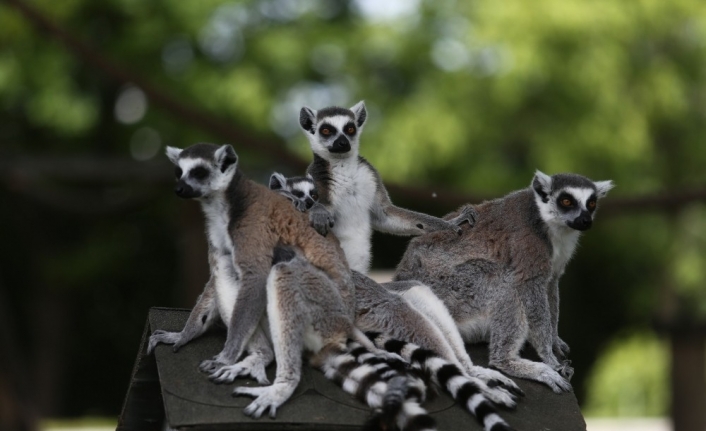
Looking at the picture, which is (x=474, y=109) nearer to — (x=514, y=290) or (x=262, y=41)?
(x=262, y=41)

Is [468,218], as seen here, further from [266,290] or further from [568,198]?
[266,290]

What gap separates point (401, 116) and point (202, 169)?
36.9ft

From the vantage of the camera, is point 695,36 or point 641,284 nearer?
point 695,36

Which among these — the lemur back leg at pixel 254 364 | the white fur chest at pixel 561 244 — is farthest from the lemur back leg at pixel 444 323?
the lemur back leg at pixel 254 364

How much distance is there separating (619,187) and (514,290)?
442 inches

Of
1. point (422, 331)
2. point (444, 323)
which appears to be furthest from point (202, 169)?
point (444, 323)

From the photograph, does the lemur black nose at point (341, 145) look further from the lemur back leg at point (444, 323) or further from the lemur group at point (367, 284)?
the lemur back leg at point (444, 323)

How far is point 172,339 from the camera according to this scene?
4.57 meters

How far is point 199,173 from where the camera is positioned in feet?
14.8

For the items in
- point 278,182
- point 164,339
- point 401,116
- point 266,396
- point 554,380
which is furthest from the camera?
point 401,116

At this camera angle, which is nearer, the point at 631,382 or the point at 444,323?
the point at 444,323

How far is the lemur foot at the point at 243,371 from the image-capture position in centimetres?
412

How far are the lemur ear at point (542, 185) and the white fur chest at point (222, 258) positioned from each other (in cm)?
181

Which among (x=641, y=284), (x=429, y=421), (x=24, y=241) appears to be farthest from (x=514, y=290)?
(x=24, y=241)
